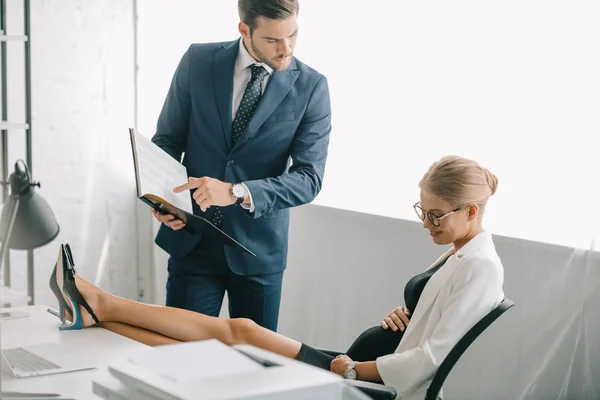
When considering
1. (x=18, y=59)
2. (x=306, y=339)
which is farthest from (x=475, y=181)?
(x=18, y=59)

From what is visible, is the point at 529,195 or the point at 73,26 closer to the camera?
the point at 529,195

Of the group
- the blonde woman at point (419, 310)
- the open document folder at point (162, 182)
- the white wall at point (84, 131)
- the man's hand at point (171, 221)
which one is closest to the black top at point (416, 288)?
the blonde woman at point (419, 310)

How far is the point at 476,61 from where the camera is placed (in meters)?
3.04

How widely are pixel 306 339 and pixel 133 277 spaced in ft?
4.08

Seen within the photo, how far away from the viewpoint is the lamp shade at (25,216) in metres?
1.57

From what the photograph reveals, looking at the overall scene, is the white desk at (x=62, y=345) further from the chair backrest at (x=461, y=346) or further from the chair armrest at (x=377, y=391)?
the chair backrest at (x=461, y=346)

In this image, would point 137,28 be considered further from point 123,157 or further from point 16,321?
point 16,321

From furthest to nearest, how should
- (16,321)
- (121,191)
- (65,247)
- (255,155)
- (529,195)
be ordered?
(121,191) < (529,195) < (255,155) < (65,247) < (16,321)

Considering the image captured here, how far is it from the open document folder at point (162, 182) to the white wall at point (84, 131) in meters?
1.75

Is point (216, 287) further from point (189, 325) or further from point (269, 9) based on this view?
point (269, 9)

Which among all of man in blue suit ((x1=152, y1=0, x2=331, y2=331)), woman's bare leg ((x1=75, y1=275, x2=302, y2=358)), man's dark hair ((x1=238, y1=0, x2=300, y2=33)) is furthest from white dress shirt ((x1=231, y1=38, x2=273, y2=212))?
woman's bare leg ((x1=75, y1=275, x2=302, y2=358))

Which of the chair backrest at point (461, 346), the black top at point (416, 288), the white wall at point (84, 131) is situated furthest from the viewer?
the white wall at point (84, 131)

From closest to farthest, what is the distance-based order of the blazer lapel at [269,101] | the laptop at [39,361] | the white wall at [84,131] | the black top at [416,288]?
the laptop at [39,361], the black top at [416,288], the blazer lapel at [269,101], the white wall at [84,131]

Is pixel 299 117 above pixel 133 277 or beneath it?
above
